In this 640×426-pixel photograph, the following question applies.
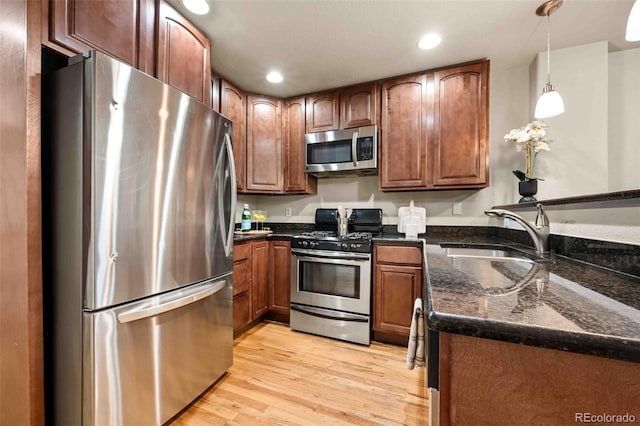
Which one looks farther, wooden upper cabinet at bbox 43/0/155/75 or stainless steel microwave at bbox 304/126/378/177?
stainless steel microwave at bbox 304/126/378/177

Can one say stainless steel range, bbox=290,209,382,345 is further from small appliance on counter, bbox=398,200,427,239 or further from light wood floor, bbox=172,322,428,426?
small appliance on counter, bbox=398,200,427,239

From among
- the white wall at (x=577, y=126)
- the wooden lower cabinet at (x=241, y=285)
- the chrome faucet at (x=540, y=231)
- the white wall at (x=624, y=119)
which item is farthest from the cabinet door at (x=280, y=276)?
the white wall at (x=624, y=119)

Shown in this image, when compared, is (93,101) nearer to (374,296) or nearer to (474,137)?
(374,296)

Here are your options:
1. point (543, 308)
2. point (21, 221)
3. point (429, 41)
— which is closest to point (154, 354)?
point (21, 221)

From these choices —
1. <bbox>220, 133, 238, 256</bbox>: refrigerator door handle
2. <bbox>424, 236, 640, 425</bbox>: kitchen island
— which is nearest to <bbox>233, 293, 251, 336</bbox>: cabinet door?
<bbox>220, 133, 238, 256</bbox>: refrigerator door handle

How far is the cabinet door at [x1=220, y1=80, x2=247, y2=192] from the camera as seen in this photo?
2482mm

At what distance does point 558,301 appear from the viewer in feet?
2.02

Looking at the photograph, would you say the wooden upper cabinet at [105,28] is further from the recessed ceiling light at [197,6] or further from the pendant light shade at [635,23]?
the pendant light shade at [635,23]

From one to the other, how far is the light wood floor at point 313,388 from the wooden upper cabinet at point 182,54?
6.25ft

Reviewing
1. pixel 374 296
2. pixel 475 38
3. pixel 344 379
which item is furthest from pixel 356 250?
pixel 475 38

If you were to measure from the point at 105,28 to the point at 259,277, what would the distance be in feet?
6.53

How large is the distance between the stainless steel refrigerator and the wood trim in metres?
Result: 0.07

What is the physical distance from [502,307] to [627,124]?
2632mm

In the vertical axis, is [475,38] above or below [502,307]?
above
